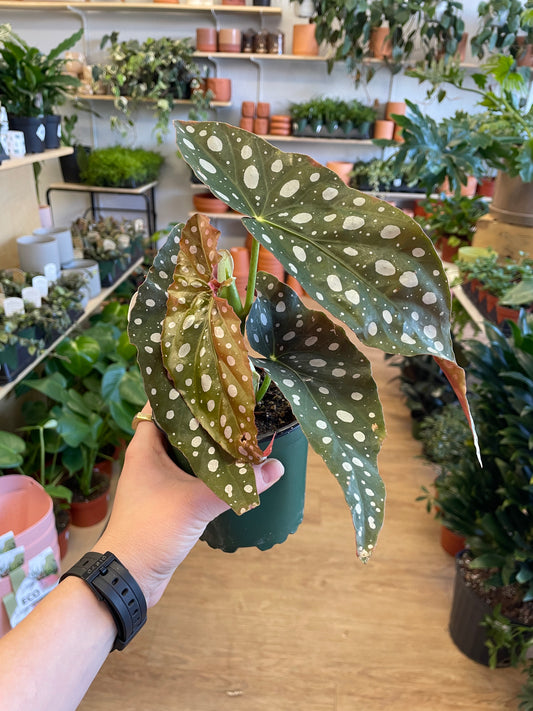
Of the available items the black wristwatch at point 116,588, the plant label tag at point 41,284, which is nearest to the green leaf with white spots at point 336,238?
the black wristwatch at point 116,588

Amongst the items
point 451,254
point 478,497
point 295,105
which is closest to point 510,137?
point 451,254

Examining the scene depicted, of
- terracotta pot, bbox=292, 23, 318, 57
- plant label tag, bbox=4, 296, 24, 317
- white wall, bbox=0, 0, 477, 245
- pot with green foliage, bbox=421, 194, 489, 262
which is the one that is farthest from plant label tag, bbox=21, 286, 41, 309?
terracotta pot, bbox=292, 23, 318, 57

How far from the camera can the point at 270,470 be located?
2.08 feet

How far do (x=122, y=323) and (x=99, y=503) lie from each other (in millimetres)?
938

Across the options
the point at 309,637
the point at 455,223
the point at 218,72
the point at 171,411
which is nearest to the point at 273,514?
the point at 171,411

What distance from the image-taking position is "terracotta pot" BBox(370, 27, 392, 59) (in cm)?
365

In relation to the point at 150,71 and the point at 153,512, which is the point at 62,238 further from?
the point at 150,71

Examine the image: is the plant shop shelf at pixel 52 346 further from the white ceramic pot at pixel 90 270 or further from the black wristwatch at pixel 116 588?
the black wristwatch at pixel 116 588

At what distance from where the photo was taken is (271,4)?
13.1ft

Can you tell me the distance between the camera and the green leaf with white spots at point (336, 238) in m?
0.52

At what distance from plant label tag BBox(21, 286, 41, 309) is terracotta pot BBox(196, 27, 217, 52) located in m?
2.94

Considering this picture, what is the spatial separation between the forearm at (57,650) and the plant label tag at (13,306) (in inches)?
48.7

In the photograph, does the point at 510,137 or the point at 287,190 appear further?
the point at 510,137

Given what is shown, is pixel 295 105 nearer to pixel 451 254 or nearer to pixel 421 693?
pixel 451 254
